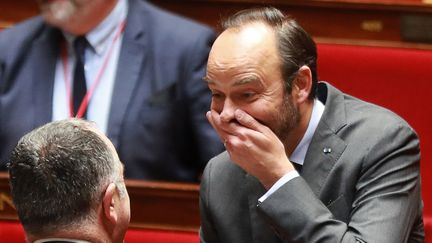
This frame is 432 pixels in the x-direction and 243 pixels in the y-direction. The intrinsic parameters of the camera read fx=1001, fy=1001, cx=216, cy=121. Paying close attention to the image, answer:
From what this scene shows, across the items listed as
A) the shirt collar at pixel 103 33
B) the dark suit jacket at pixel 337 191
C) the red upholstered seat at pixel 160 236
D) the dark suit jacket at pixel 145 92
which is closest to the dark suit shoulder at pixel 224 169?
the dark suit jacket at pixel 337 191

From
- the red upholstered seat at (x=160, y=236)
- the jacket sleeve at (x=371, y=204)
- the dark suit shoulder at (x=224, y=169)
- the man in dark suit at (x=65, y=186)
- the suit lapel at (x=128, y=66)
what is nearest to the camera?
the man in dark suit at (x=65, y=186)

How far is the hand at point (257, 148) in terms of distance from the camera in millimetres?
799

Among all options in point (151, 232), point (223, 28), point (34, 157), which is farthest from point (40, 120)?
point (34, 157)

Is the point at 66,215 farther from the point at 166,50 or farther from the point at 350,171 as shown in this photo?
the point at 166,50

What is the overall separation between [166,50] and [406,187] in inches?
20.2

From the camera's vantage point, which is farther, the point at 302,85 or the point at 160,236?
the point at 160,236

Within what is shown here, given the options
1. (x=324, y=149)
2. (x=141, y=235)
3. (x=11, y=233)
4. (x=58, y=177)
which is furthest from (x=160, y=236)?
(x=58, y=177)

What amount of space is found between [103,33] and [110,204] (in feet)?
2.02

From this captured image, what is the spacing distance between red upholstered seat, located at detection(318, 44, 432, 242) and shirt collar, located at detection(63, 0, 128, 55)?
0.88 ft

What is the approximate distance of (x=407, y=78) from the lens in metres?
1.28

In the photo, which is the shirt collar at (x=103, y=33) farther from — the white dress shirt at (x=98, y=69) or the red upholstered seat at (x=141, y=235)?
the red upholstered seat at (x=141, y=235)

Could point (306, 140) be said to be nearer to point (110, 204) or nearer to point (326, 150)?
point (326, 150)

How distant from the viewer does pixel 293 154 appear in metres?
0.88

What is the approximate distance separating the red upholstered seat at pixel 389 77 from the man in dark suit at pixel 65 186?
0.64 m
